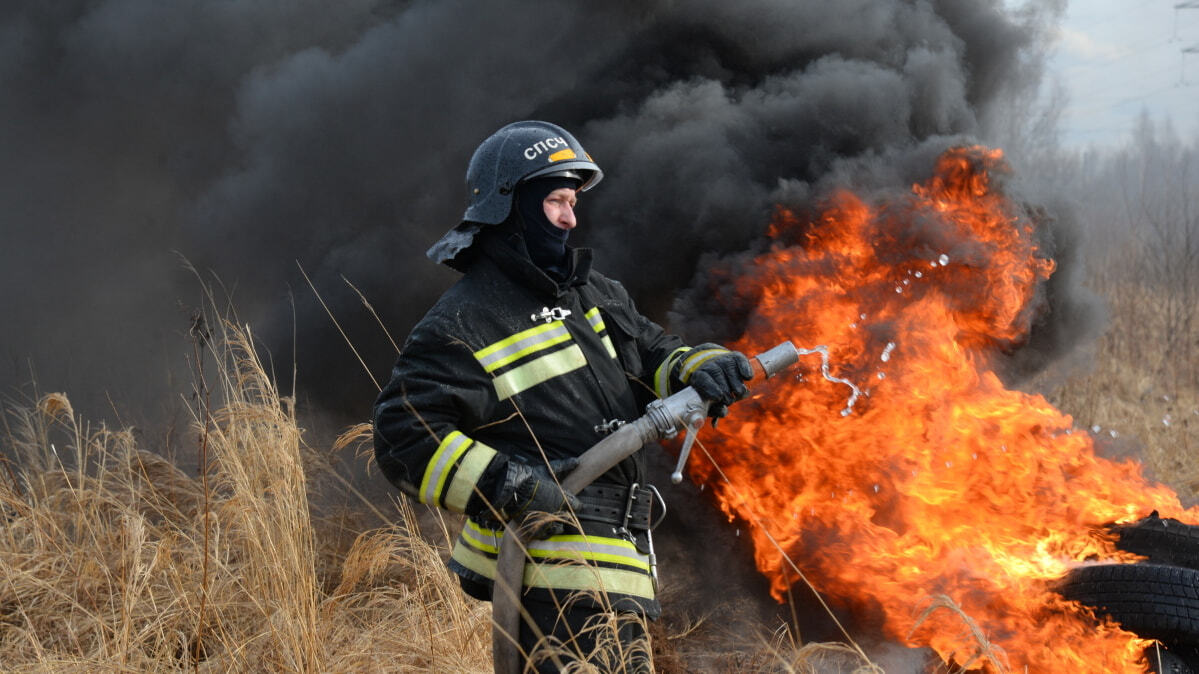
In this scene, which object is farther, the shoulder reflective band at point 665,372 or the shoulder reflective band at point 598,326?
the shoulder reflective band at point 665,372

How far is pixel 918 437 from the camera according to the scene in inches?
183

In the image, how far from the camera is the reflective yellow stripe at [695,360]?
2.90 metres

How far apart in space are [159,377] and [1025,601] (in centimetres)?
702

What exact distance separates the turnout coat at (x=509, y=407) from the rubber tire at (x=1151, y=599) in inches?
88.5

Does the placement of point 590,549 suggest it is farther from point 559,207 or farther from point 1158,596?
point 1158,596

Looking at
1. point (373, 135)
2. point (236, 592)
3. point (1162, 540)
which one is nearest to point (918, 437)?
point (1162, 540)

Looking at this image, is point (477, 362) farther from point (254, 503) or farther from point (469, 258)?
point (254, 503)

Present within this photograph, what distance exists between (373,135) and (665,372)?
456 cm

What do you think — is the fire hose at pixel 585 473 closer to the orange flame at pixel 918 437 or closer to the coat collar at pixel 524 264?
the coat collar at pixel 524 264

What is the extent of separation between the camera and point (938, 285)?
16.1ft

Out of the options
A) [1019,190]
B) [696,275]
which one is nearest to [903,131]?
[1019,190]

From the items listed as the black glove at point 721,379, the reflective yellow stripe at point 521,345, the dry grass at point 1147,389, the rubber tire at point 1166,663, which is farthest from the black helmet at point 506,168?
the dry grass at point 1147,389

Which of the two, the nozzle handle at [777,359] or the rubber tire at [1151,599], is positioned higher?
the nozzle handle at [777,359]

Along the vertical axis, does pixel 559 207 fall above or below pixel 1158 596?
above
